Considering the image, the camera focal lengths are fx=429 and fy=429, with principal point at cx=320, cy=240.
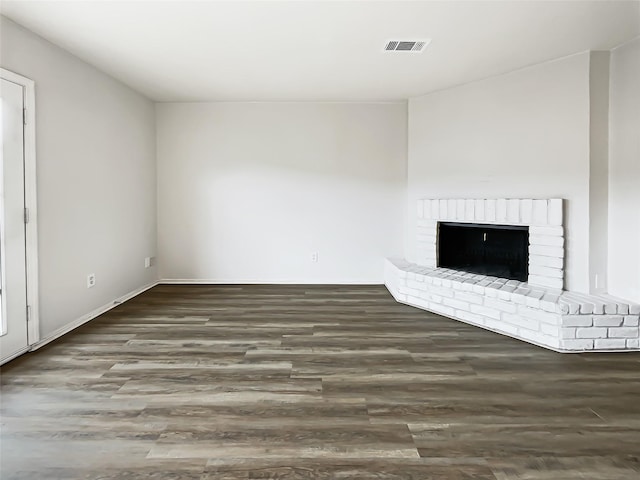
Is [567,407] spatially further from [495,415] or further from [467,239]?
[467,239]

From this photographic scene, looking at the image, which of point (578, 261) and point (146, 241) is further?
point (146, 241)

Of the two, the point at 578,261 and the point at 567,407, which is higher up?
the point at 578,261

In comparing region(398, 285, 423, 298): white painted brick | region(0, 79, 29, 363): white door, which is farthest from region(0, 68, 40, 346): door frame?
region(398, 285, 423, 298): white painted brick

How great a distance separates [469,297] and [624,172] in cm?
162

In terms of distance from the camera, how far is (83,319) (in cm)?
387

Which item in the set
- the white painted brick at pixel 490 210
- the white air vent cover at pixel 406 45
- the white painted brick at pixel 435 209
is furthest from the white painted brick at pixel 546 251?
the white air vent cover at pixel 406 45

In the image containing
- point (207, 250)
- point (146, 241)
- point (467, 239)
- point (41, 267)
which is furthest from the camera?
point (207, 250)

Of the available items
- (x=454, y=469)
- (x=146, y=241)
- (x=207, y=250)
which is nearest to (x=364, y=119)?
(x=207, y=250)

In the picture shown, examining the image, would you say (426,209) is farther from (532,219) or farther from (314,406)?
(314,406)

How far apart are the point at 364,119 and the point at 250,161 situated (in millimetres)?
1577

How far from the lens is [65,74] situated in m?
3.58

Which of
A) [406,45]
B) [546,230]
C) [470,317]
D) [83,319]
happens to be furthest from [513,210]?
[83,319]

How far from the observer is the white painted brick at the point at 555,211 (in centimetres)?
378

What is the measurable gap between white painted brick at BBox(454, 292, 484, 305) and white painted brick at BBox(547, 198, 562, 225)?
932mm
